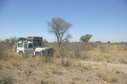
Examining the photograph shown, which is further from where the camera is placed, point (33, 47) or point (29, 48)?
point (29, 48)

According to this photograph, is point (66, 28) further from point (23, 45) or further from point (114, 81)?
point (114, 81)

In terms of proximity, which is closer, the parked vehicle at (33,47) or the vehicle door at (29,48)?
the parked vehicle at (33,47)

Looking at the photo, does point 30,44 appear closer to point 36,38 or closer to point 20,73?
point 36,38

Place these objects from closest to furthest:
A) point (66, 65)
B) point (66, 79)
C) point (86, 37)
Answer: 1. point (66, 79)
2. point (66, 65)
3. point (86, 37)

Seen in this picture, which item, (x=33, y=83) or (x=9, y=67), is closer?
(x=33, y=83)

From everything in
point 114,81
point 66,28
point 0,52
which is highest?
point 66,28

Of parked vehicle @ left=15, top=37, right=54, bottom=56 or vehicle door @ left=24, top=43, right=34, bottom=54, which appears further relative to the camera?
vehicle door @ left=24, top=43, right=34, bottom=54

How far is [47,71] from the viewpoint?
15.6 m

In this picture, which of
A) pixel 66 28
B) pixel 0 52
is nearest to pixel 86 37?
pixel 66 28

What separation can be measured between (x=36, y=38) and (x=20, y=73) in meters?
12.2

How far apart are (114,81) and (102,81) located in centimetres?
84

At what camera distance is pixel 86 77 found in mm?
14648

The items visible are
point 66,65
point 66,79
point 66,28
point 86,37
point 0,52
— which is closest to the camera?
point 66,79

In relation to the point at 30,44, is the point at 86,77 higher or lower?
lower
